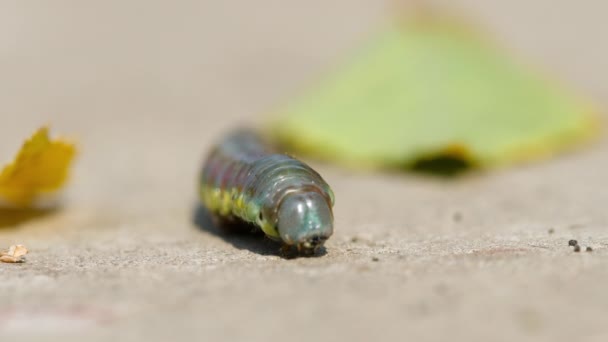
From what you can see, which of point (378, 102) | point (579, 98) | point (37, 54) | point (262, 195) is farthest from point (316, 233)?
point (37, 54)

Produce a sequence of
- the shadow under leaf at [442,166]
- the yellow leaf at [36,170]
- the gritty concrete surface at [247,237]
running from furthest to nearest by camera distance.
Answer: the shadow under leaf at [442,166] → the yellow leaf at [36,170] → the gritty concrete surface at [247,237]

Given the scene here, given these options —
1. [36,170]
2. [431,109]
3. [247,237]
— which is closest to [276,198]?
[247,237]

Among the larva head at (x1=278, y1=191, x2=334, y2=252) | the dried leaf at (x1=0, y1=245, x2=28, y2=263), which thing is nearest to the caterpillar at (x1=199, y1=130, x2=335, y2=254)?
the larva head at (x1=278, y1=191, x2=334, y2=252)

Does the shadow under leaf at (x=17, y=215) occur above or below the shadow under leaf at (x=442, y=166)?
below

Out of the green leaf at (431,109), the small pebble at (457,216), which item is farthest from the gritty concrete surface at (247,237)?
the green leaf at (431,109)

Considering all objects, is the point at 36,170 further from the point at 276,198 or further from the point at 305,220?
the point at 305,220

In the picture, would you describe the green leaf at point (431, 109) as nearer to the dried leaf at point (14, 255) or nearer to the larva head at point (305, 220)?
the larva head at point (305, 220)
